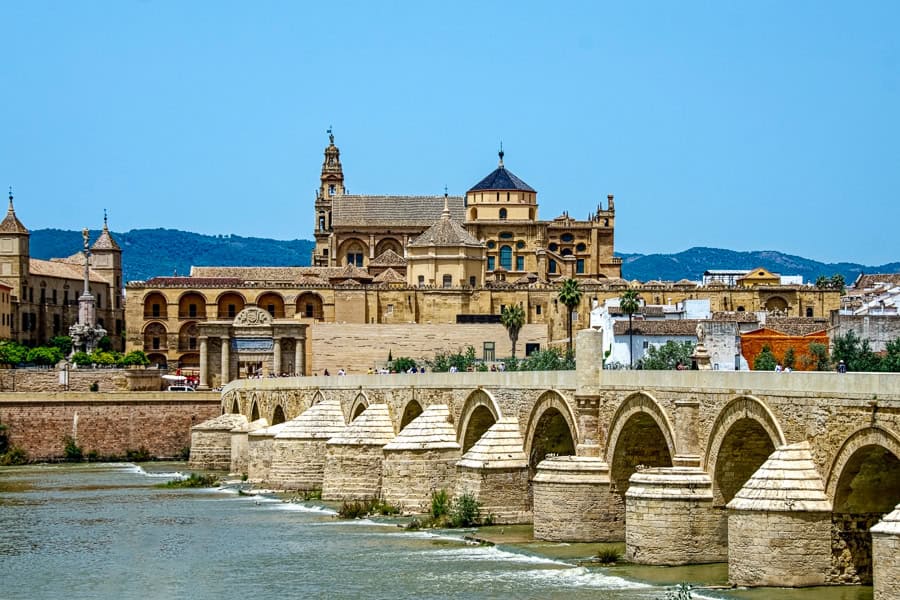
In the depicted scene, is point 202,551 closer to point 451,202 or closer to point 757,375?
point 757,375

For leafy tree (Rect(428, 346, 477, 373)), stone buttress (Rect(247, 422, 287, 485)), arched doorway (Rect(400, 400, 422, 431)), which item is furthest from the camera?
leafy tree (Rect(428, 346, 477, 373))

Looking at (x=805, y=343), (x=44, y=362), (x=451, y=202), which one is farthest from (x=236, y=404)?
(x=451, y=202)

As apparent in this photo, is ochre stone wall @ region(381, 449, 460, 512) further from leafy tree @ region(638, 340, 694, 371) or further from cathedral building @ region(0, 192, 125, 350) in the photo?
cathedral building @ region(0, 192, 125, 350)

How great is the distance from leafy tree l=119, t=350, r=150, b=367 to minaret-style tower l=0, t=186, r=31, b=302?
466 inches

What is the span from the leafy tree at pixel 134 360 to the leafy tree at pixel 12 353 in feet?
17.0

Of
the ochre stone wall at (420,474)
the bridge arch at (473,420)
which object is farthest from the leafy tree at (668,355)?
the ochre stone wall at (420,474)

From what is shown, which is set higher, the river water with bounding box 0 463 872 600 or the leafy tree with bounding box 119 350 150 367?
the leafy tree with bounding box 119 350 150 367

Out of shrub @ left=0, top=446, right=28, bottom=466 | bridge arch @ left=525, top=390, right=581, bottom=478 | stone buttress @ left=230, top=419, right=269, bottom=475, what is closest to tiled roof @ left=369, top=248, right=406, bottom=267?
shrub @ left=0, top=446, right=28, bottom=466

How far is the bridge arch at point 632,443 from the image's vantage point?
3112 cm

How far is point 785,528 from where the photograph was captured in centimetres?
2394

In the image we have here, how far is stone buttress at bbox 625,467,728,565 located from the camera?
2719cm

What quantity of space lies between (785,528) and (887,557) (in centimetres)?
288

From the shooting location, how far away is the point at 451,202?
4594 inches

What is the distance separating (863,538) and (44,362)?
2958 inches
